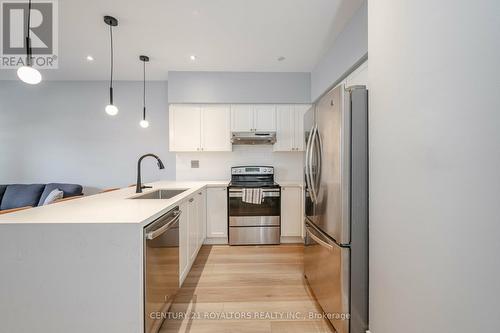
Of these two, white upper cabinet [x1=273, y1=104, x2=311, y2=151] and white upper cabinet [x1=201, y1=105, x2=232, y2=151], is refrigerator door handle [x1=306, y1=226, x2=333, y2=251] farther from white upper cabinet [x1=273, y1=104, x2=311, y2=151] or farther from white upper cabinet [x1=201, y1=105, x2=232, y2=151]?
white upper cabinet [x1=201, y1=105, x2=232, y2=151]

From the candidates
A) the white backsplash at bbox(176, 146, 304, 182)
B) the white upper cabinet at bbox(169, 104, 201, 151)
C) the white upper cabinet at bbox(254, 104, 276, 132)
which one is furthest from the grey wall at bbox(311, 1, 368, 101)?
the white upper cabinet at bbox(169, 104, 201, 151)

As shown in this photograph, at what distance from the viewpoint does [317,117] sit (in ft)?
5.56

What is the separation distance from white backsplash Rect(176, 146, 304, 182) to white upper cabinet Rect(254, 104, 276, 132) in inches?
15.7

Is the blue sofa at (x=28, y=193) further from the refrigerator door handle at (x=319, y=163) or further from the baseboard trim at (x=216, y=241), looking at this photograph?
the refrigerator door handle at (x=319, y=163)

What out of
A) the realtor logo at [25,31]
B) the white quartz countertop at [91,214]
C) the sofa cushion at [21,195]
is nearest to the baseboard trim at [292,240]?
the white quartz countertop at [91,214]

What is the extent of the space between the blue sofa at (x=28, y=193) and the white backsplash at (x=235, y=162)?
5.70 ft

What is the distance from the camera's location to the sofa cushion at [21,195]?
10.5 ft

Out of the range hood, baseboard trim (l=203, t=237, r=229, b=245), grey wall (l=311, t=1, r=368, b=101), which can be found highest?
grey wall (l=311, t=1, r=368, b=101)

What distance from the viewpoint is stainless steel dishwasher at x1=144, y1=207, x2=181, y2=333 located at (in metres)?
1.14

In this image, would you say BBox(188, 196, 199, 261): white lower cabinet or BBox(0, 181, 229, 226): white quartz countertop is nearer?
BBox(0, 181, 229, 226): white quartz countertop

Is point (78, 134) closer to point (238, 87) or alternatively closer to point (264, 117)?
point (238, 87)

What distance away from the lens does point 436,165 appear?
2.57ft

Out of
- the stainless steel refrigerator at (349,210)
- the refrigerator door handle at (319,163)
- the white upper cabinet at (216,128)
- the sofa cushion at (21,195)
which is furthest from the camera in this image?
the white upper cabinet at (216,128)

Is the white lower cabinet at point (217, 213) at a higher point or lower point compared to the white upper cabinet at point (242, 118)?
lower
